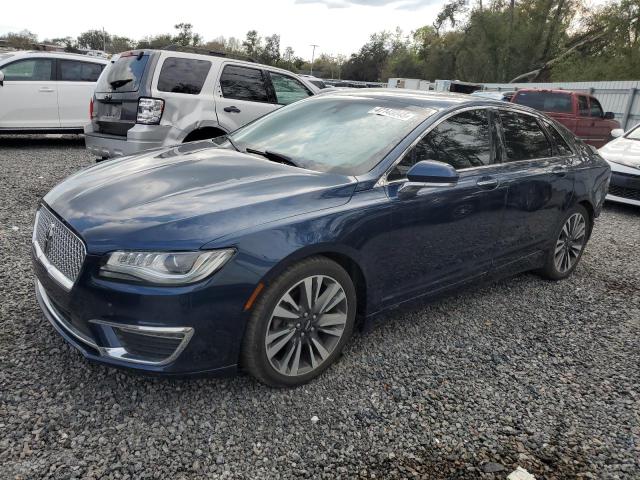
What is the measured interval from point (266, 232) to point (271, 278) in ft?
0.73

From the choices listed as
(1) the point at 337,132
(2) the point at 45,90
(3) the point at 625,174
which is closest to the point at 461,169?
(1) the point at 337,132

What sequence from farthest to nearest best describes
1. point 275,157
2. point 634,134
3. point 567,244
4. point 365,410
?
point 634,134, point 567,244, point 275,157, point 365,410

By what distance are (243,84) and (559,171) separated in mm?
4221

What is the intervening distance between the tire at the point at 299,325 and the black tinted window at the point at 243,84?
14.4ft

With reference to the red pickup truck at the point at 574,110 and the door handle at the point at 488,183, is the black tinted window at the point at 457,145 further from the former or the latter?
the red pickup truck at the point at 574,110

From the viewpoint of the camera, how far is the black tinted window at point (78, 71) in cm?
926

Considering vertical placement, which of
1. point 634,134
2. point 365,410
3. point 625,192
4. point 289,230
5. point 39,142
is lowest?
point 365,410

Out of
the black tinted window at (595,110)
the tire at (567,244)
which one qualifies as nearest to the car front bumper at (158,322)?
the tire at (567,244)

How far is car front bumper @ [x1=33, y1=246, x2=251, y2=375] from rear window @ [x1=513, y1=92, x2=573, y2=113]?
12.8 metres

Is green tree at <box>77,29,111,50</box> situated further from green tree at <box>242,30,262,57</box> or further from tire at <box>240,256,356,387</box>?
tire at <box>240,256,356,387</box>

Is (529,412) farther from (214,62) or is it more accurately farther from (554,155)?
(214,62)

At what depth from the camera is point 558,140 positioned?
4348mm

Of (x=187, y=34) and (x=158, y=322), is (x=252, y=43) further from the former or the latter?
(x=158, y=322)

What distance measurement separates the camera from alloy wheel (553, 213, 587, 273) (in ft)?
14.6
